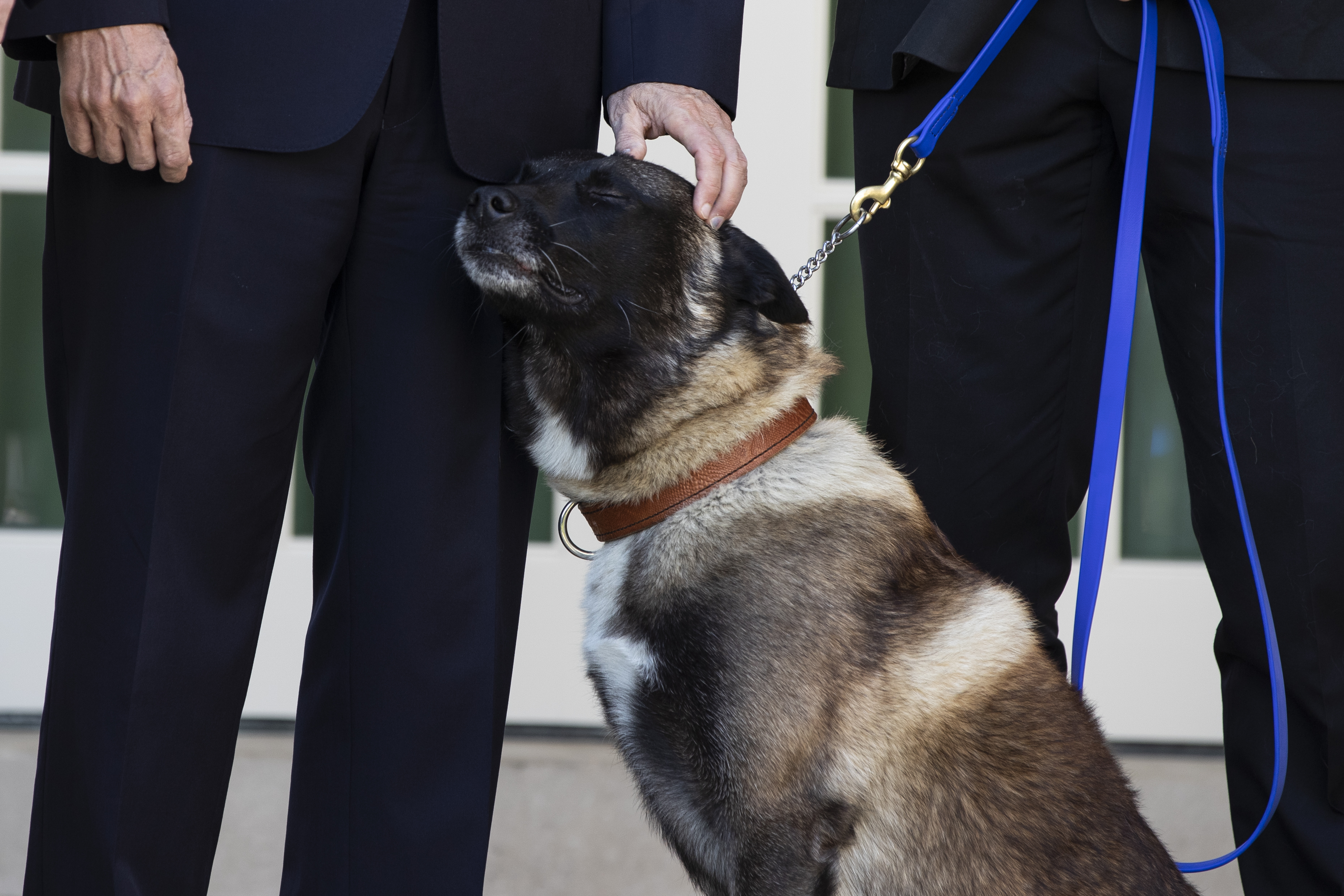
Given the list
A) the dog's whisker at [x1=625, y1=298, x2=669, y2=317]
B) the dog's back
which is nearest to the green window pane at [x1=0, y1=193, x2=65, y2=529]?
the dog's whisker at [x1=625, y1=298, x2=669, y2=317]

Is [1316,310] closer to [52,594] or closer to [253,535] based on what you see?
[253,535]

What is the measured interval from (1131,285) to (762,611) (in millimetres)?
618

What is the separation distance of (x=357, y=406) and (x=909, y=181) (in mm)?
881

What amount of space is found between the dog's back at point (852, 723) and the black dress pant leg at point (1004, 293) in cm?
30

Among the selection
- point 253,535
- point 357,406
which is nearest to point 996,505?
point 357,406

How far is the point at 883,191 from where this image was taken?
164 cm

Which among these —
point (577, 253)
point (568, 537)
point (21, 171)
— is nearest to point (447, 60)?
point (577, 253)

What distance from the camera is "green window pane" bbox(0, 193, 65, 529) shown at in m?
2.96

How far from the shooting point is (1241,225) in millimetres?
1598

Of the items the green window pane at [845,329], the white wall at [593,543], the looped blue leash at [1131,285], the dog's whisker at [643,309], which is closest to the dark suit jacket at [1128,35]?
the looped blue leash at [1131,285]

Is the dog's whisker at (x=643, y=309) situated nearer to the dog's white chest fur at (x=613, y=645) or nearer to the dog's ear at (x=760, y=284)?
the dog's ear at (x=760, y=284)

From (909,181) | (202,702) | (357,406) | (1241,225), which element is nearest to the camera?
(202,702)

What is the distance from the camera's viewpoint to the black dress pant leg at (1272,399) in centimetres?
158

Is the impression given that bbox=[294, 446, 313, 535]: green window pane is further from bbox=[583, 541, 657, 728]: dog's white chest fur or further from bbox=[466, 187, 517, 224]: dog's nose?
bbox=[466, 187, 517, 224]: dog's nose
